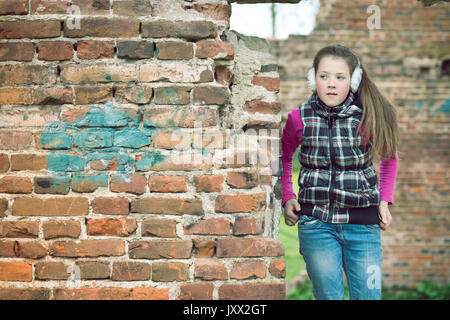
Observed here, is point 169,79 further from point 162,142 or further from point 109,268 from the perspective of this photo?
point 109,268

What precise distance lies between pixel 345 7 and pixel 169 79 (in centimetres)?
401

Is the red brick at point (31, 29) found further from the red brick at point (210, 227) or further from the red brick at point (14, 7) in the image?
the red brick at point (210, 227)

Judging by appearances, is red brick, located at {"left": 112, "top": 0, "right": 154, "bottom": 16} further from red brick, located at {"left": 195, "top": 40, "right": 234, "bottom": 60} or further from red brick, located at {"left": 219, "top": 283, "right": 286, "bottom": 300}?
red brick, located at {"left": 219, "top": 283, "right": 286, "bottom": 300}

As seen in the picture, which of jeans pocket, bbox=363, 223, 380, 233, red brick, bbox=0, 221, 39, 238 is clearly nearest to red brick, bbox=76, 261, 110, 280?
red brick, bbox=0, 221, 39, 238

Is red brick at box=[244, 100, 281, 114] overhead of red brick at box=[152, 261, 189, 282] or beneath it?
overhead

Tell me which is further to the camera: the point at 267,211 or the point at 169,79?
the point at 267,211

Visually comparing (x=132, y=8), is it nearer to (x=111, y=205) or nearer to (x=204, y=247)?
(x=111, y=205)

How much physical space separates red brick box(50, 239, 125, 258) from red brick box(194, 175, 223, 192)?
0.36 meters

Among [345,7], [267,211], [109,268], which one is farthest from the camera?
[345,7]

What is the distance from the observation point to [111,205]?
1569 millimetres

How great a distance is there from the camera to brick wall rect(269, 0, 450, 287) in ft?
16.1

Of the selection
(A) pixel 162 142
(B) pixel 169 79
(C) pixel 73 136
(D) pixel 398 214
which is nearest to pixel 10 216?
(C) pixel 73 136

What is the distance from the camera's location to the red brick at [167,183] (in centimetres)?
157

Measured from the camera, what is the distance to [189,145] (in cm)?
158
